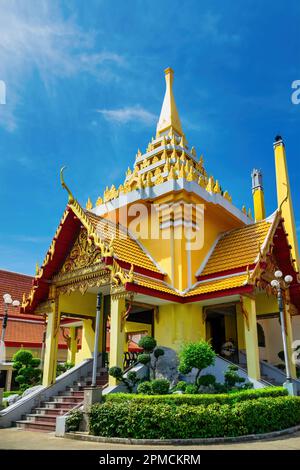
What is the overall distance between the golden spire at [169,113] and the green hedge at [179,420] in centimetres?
1393

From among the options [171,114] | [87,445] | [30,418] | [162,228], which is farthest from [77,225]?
[171,114]

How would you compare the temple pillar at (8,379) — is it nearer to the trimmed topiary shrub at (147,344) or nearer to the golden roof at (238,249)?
the trimmed topiary shrub at (147,344)

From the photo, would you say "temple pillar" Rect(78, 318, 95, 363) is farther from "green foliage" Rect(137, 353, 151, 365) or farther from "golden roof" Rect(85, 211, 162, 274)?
"green foliage" Rect(137, 353, 151, 365)

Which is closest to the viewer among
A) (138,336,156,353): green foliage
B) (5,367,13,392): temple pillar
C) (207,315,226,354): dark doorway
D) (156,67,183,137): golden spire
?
(138,336,156,353): green foliage

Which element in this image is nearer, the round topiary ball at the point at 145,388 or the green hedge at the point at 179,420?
the green hedge at the point at 179,420

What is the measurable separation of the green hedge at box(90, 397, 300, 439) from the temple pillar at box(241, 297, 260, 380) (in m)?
1.97

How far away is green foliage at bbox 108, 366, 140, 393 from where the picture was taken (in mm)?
10203

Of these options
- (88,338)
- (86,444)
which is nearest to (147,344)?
(86,444)

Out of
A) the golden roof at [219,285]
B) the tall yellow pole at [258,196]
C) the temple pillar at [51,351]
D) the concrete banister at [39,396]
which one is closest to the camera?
the concrete banister at [39,396]

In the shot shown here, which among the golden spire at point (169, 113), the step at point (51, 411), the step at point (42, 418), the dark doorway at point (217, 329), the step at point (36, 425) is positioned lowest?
the step at point (36, 425)

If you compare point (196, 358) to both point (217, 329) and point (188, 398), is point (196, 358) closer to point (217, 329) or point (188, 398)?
point (188, 398)

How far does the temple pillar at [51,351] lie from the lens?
13095mm

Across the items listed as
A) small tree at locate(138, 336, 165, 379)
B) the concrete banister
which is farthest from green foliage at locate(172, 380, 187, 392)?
Result: the concrete banister

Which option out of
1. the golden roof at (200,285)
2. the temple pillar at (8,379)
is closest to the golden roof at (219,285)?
the golden roof at (200,285)
